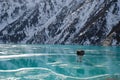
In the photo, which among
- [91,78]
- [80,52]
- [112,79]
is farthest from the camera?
[80,52]

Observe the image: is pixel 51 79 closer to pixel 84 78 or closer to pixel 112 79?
pixel 84 78

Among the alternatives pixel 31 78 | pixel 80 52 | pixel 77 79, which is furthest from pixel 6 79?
pixel 80 52

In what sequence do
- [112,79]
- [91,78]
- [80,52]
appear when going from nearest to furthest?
[112,79] → [91,78] → [80,52]

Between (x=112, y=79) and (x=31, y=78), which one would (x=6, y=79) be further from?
(x=112, y=79)

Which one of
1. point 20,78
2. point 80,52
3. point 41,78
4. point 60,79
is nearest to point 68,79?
point 60,79

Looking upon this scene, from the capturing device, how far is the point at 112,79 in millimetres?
37625

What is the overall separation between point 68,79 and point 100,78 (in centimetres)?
432

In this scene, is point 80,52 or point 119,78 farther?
point 80,52

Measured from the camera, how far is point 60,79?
38562 mm

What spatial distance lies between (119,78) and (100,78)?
2478mm

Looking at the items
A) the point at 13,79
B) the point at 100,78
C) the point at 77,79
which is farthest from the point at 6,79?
the point at 100,78

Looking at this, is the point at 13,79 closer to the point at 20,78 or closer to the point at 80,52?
the point at 20,78

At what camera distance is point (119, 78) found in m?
39.1

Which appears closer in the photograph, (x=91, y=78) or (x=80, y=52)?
(x=91, y=78)
